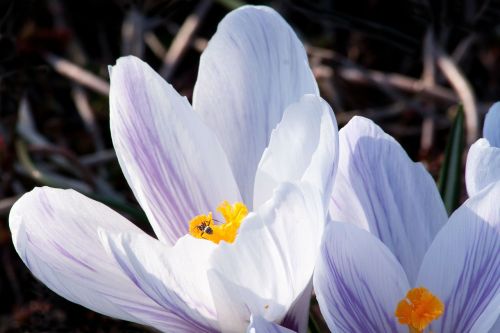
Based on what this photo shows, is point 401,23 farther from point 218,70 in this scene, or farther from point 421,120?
point 218,70

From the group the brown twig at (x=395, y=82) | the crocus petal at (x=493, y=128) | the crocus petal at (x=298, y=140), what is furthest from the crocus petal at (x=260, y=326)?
the brown twig at (x=395, y=82)

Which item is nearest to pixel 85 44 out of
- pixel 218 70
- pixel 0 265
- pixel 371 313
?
pixel 0 265

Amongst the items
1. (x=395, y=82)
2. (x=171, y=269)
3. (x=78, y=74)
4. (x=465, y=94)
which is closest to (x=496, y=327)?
(x=171, y=269)

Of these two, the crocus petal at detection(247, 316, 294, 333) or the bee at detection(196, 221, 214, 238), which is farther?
the bee at detection(196, 221, 214, 238)

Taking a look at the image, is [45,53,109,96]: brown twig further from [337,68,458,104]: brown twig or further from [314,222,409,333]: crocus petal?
[314,222,409,333]: crocus petal

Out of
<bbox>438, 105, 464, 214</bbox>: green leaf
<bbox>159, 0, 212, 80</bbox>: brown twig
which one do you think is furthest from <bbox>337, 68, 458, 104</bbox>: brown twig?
<bbox>438, 105, 464, 214</bbox>: green leaf

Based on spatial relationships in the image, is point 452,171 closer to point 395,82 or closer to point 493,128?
point 493,128

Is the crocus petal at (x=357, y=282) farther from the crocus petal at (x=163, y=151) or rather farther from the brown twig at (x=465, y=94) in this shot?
the brown twig at (x=465, y=94)
